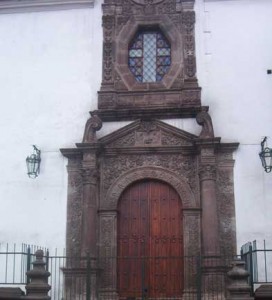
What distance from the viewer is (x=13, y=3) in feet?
47.4

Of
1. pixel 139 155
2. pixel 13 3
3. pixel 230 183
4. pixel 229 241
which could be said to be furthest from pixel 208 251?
pixel 13 3

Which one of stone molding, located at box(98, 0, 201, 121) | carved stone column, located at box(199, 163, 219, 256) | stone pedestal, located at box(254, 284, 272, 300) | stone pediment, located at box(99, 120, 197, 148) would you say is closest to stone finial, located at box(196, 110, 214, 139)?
stone molding, located at box(98, 0, 201, 121)

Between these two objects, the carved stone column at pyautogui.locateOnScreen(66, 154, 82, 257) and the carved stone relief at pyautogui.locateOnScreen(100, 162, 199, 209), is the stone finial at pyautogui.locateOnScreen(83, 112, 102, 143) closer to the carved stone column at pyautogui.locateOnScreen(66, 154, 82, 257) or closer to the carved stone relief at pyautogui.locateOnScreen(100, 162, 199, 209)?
the carved stone column at pyautogui.locateOnScreen(66, 154, 82, 257)

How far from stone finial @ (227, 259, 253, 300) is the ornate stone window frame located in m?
4.82

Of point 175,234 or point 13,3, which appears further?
point 13,3

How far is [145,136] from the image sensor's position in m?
13.5

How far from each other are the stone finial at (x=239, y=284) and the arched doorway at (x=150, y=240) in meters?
2.29

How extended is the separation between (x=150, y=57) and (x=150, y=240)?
414 cm

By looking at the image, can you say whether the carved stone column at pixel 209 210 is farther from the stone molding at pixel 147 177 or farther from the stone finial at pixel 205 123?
the stone finial at pixel 205 123

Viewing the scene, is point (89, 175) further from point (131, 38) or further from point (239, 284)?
point (239, 284)

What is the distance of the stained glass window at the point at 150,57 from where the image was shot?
1398 centimetres

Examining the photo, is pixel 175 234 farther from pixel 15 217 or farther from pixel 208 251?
pixel 15 217

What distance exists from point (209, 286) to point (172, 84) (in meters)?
4.45

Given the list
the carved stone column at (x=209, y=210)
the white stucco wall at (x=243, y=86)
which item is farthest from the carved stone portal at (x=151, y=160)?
the white stucco wall at (x=243, y=86)
